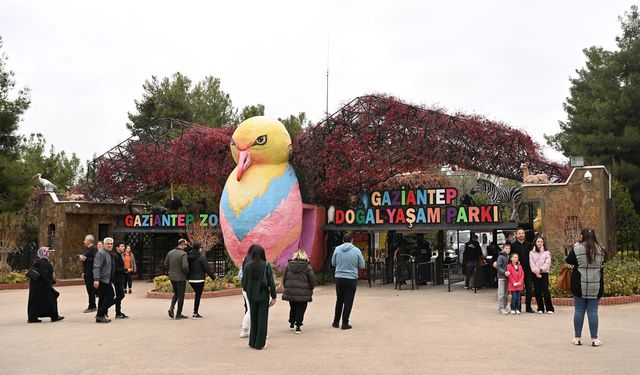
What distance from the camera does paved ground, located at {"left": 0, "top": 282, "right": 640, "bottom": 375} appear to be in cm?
768

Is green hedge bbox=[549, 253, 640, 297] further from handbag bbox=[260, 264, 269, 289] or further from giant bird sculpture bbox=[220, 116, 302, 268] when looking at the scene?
giant bird sculpture bbox=[220, 116, 302, 268]

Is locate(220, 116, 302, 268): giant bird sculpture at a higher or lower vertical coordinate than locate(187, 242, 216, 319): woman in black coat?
higher

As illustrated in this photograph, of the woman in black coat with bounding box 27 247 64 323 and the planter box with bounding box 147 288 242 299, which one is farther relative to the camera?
the planter box with bounding box 147 288 242 299

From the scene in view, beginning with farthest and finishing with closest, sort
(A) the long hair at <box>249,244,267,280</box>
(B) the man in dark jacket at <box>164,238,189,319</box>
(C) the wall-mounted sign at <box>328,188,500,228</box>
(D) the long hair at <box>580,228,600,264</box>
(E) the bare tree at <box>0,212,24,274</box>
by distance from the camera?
(E) the bare tree at <box>0,212,24,274</box> < (C) the wall-mounted sign at <box>328,188,500,228</box> < (B) the man in dark jacket at <box>164,238,189,319</box> < (A) the long hair at <box>249,244,267,280</box> < (D) the long hair at <box>580,228,600,264</box>

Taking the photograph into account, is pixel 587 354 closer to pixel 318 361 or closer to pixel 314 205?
pixel 318 361

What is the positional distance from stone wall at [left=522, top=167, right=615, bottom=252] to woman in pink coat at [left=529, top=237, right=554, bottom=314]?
4572 millimetres

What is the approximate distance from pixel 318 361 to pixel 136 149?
65.0 feet

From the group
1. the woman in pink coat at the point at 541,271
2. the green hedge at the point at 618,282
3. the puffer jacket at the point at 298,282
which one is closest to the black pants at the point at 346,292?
the puffer jacket at the point at 298,282

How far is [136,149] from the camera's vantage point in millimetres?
25984

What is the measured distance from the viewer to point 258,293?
29.8 ft

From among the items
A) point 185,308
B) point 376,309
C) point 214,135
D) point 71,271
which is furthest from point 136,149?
point 376,309

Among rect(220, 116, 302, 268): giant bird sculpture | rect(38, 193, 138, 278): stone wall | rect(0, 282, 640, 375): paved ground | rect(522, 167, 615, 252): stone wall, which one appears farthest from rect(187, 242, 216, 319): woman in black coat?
rect(38, 193, 138, 278): stone wall

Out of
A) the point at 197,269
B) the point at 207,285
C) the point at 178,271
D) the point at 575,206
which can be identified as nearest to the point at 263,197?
the point at 207,285

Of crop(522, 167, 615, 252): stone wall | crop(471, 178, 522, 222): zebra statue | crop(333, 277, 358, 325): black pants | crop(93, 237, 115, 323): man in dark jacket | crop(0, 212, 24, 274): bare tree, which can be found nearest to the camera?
crop(333, 277, 358, 325): black pants
